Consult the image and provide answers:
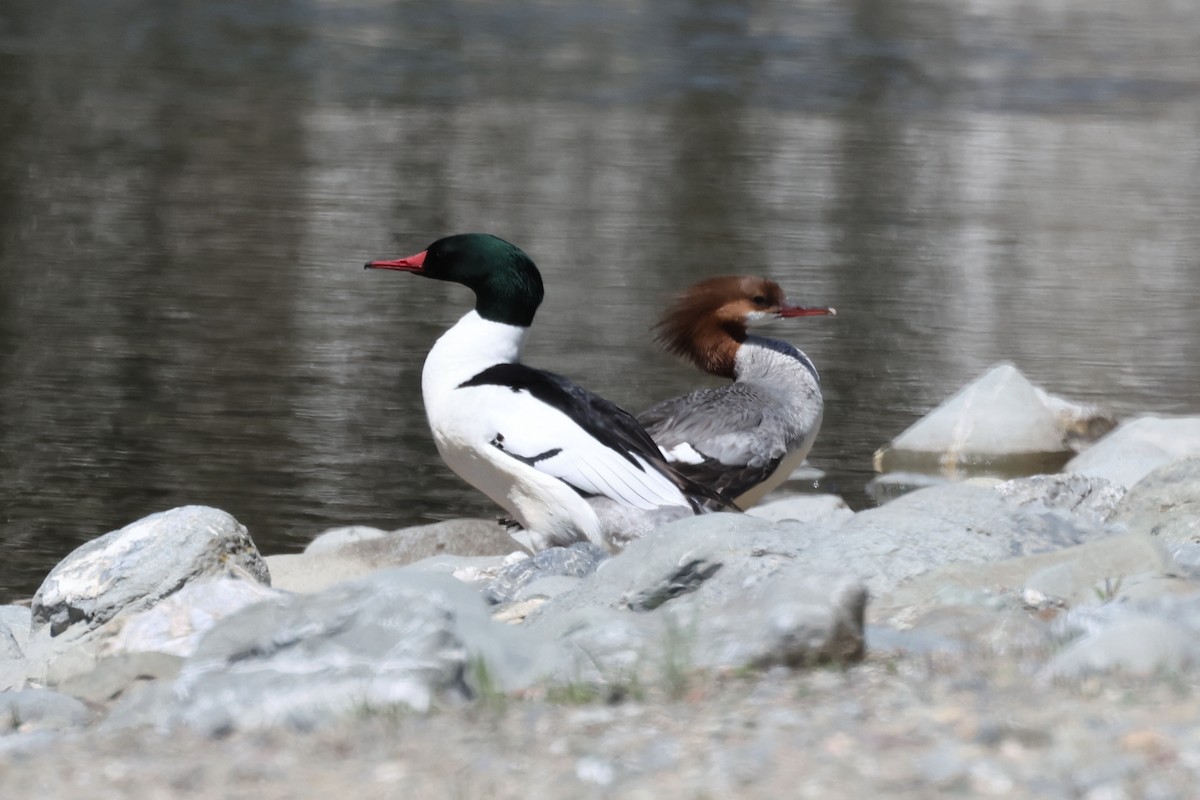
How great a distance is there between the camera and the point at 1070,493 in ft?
21.5

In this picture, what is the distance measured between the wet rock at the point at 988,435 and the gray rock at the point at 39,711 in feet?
17.9

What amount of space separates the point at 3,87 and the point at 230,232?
13282 mm

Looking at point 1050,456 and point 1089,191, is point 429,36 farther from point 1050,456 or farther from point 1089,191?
point 1050,456

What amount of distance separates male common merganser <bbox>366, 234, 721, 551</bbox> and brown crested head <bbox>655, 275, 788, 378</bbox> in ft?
3.89

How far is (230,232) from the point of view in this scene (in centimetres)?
1467

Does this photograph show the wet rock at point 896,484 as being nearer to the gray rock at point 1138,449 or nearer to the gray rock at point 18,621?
the gray rock at point 1138,449

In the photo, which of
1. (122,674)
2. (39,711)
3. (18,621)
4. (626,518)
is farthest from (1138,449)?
(39,711)

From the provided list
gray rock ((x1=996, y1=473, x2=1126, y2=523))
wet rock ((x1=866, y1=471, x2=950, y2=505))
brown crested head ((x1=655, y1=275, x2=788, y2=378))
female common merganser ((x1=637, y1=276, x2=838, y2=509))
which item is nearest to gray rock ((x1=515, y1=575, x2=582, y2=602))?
female common merganser ((x1=637, y1=276, x2=838, y2=509))

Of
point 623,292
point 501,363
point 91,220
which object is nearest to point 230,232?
point 91,220

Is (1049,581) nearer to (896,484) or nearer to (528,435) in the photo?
(528,435)

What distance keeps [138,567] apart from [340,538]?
4.54ft

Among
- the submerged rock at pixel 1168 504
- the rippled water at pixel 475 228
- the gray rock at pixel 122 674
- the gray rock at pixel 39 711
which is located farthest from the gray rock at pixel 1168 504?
the gray rock at pixel 39 711

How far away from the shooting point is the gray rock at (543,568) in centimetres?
544

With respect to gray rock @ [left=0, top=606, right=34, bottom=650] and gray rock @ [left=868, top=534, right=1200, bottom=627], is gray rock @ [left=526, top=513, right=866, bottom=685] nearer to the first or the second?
gray rock @ [left=868, top=534, right=1200, bottom=627]
